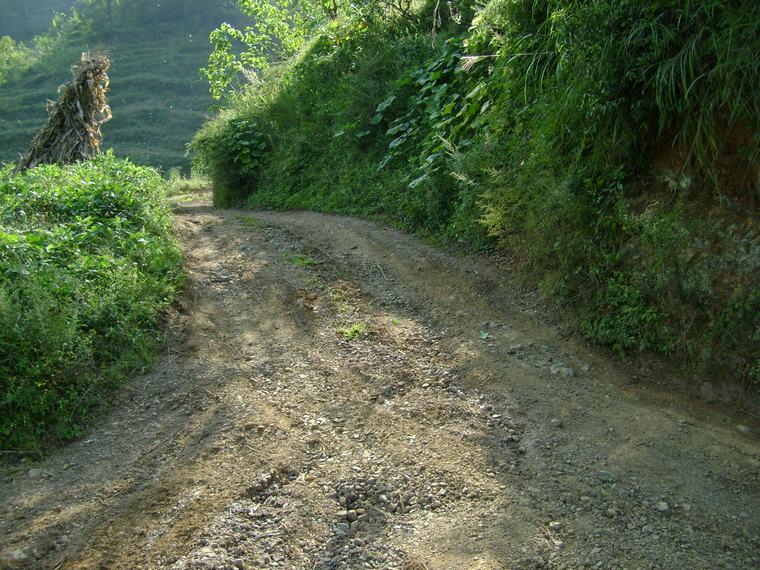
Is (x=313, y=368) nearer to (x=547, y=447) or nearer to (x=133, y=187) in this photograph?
(x=547, y=447)

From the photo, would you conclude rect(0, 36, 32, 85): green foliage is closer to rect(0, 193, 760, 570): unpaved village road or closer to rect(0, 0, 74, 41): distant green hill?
rect(0, 0, 74, 41): distant green hill

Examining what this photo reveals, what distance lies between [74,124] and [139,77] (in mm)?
38982

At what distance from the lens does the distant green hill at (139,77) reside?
39.6 meters

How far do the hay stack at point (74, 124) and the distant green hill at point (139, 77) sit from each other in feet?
74.3

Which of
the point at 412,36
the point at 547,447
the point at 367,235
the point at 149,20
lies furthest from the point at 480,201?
the point at 149,20

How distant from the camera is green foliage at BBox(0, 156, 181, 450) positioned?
182 inches

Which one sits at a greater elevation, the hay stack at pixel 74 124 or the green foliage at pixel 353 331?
the hay stack at pixel 74 124

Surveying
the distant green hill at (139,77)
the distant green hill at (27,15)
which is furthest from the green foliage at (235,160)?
the distant green hill at (27,15)

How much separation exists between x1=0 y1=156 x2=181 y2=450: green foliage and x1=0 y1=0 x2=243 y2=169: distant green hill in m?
28.3

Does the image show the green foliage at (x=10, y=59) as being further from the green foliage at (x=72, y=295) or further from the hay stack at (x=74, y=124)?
the green foliage at (x=72, y=295)

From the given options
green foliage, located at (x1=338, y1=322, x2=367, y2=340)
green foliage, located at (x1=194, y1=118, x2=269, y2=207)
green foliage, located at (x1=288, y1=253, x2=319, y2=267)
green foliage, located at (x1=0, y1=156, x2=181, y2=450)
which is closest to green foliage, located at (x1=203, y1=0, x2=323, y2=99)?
green foliage, located at (x1=194, y1=118, x2=269, y2=207)

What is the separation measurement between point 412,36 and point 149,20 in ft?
166

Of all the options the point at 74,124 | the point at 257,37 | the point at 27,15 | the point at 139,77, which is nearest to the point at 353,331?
the point at 74,124

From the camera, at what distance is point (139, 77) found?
47.3 metres
